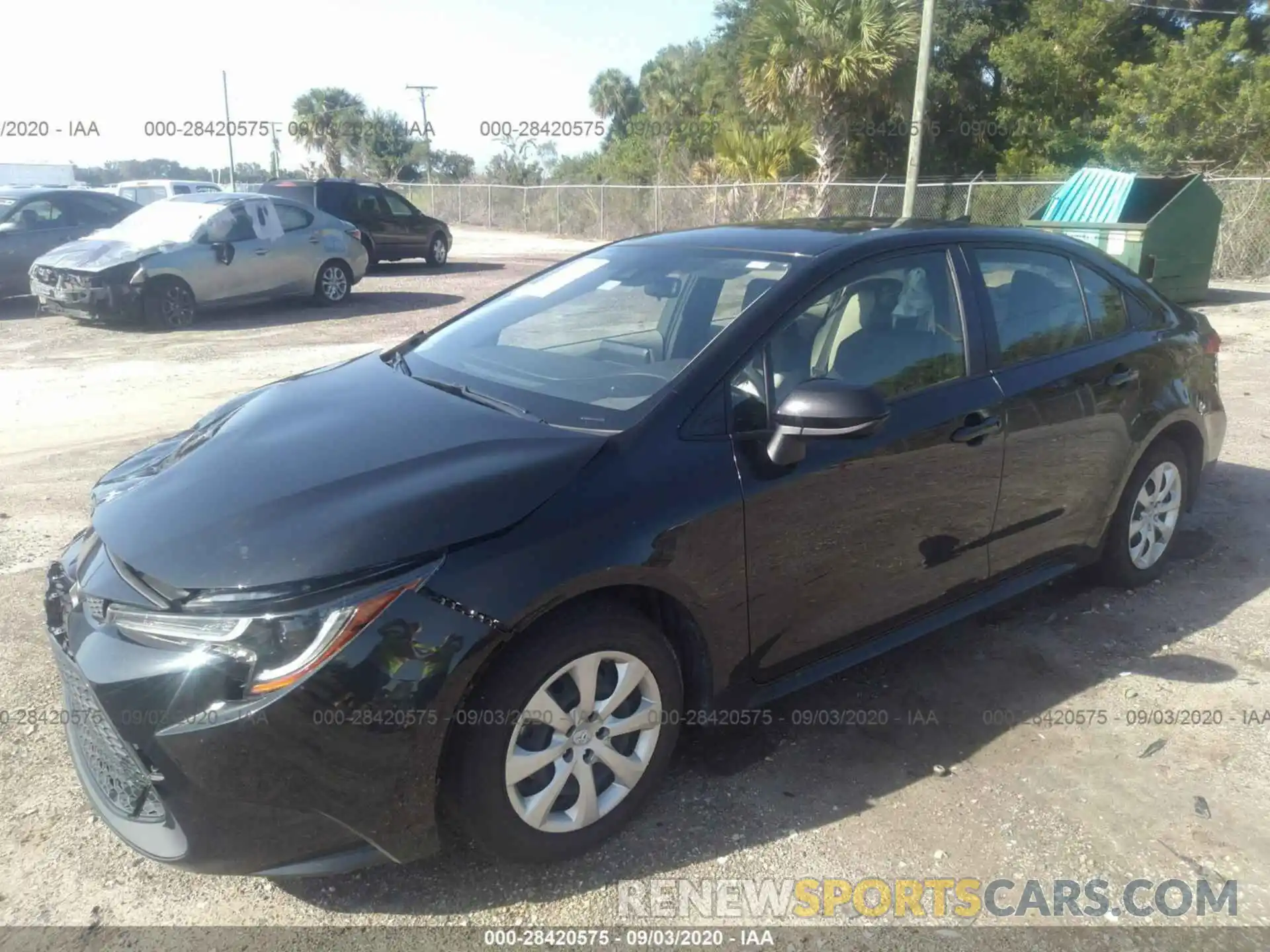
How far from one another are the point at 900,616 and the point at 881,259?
1240 mm

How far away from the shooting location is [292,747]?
2316mm

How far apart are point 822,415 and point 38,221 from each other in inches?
549

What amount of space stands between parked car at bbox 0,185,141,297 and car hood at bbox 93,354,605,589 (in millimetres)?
12139

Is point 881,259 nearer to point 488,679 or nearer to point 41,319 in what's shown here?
point 488,679

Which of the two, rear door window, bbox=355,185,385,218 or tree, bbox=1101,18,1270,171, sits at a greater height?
tree, bbox=1101,18,1270,171

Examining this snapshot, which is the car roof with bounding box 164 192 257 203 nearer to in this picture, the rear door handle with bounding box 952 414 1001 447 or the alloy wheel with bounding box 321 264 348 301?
the alloy wheel with bounding box 321 264 348 301

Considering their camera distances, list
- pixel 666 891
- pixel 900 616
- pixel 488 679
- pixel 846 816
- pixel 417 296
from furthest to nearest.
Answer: pixel 417 296, pixel 900 616, pixel 846 816, pixel 666 891, pixel 488 679

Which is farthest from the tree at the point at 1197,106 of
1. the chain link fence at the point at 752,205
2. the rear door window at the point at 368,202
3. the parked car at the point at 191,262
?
the parked car at the point at 191,262

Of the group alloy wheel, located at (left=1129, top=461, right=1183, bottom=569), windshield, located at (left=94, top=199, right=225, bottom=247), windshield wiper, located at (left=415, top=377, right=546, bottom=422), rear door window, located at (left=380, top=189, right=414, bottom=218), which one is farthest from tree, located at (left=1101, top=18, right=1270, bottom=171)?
windshield wiper, located at (left=415, top=377, right=546, bottom=422)

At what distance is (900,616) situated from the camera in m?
3.53

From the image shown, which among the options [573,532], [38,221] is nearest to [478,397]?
[573,532]

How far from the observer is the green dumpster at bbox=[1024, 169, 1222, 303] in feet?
40.6

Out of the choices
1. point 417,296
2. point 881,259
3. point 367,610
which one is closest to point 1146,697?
point 881,259

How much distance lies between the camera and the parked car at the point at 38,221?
13.2m
